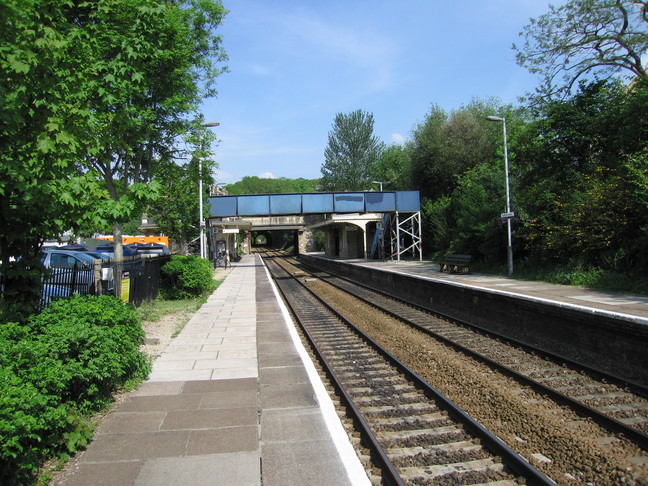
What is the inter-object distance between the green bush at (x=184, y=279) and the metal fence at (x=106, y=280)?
1.61ft

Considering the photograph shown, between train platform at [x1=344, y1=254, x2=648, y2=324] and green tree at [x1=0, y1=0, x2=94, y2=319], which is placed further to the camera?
train platform at [x1=344, y1=254, x2=648, y2=324]

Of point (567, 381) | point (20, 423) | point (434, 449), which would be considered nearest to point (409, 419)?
point (434, 449)

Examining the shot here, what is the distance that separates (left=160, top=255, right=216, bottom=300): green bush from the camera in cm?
1602

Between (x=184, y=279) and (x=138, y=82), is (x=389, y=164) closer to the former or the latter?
(x=184, y=279)

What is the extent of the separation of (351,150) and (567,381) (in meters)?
66.9

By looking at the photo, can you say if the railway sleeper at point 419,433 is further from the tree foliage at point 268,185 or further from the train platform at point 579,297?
the tree foliage at point 268,185

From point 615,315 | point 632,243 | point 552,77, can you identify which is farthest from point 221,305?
point 552,77

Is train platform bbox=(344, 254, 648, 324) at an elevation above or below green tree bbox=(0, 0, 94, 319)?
below

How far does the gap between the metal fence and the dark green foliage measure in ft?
3.16

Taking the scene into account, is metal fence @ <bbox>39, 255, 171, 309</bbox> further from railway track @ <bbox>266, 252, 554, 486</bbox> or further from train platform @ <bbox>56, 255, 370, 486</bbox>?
railway track @ <bbox>266, 252, 554, 486</bbox>

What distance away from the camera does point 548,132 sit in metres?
20.4

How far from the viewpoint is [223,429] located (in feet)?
16.0

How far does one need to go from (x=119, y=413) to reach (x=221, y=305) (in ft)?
31.9

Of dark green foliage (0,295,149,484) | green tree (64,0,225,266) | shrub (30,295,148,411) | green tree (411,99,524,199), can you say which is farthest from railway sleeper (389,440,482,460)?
green tree (411,99,524,199)
